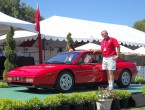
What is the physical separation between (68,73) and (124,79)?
243 cm

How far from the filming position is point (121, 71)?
34.7 feet

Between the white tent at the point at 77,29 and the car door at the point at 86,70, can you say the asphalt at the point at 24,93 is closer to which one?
the car door at the point at 86,70

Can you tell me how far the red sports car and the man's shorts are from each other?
0.50 metres

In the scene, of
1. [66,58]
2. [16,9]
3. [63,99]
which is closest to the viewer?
[63,99]

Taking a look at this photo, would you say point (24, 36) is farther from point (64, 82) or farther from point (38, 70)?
point (38, 70)

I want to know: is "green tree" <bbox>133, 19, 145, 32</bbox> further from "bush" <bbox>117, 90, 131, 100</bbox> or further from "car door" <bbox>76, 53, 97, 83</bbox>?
"bush" <bbox>117, 90, 131, 100</bbox>

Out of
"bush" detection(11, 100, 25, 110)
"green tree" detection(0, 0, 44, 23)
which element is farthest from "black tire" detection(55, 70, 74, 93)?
"green tree" detection(0, 0, 44, 23)

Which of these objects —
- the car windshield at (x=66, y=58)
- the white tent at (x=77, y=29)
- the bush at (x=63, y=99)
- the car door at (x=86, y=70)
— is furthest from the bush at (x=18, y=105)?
the white tent at (x=77, y=29)

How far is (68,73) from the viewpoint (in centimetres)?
905

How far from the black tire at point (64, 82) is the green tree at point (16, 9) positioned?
40.7 m

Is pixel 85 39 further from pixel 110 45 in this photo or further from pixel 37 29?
pixel 110 45

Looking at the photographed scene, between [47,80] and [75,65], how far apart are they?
1.13 metres

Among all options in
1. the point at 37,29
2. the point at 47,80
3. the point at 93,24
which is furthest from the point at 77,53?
the point at 93,24

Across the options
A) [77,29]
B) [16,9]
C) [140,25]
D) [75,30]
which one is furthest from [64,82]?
Result: [140,25]
